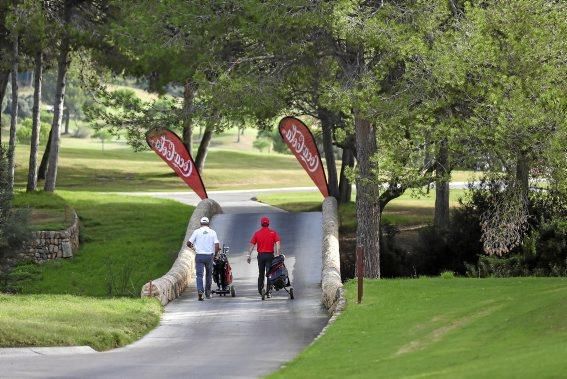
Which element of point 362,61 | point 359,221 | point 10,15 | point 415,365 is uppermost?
point 10,15

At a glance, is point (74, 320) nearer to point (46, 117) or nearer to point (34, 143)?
point (34, 143)

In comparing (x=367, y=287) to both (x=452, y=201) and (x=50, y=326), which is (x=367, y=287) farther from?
(x=452, y=201)

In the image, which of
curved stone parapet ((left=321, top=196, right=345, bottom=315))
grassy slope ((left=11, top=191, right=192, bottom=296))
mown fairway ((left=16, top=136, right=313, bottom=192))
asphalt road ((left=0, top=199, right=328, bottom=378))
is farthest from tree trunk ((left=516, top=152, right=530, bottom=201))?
mown fairway ((left=16, top=136, right=313, bottom=192))

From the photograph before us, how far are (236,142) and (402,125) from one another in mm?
99675

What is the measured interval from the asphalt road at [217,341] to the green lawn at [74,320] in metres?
0.33

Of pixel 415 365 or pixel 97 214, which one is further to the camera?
pixel 97 214

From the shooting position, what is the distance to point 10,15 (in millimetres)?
39531

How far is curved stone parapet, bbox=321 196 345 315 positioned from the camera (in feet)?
72.8

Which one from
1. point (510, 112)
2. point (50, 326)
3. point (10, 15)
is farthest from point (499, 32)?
point (10, 15)

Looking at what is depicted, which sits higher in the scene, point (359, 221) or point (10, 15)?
point (10, 15)

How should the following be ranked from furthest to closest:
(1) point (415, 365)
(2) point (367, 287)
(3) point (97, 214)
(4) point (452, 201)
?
(4) point (452, 201), (3) point (97, 214), (2) point (367, 287), (1) point (415, 365)

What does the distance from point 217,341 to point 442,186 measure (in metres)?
17.2

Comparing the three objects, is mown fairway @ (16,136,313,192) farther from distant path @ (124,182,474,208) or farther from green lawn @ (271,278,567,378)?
green lawn @ (271,278,567,378)

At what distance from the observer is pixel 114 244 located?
40.1 meters
